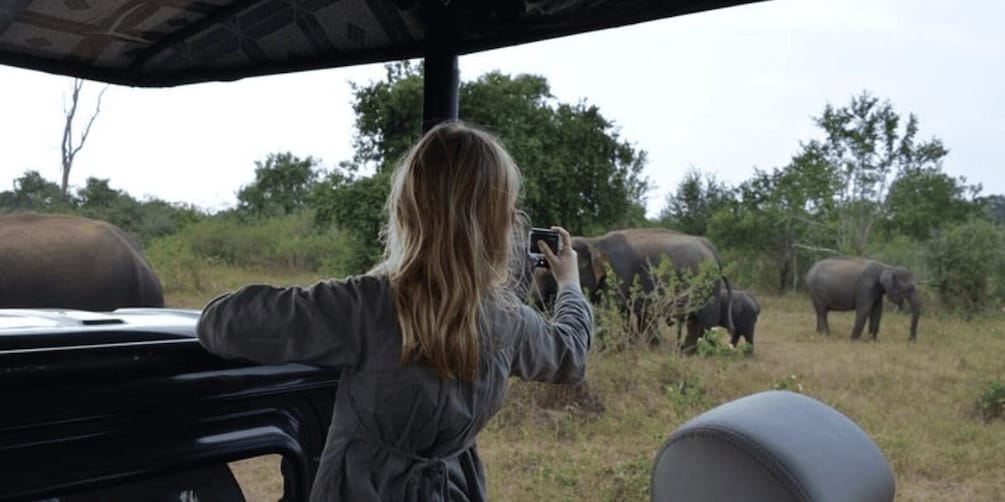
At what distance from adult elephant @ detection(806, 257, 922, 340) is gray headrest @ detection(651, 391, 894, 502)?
16.7 feet

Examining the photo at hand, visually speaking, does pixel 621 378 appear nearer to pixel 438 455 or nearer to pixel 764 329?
pixel 764 329

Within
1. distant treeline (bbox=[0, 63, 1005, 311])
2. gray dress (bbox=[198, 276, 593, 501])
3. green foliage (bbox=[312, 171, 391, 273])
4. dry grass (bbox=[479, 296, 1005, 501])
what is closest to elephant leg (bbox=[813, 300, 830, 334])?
distant treeline (bbox=[0, 63, 1005, 311])

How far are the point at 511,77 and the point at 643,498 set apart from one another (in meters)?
2.41

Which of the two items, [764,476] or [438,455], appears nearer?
[764,476]

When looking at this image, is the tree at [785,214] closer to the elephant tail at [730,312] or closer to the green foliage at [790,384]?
the elephant tail at [730,312]

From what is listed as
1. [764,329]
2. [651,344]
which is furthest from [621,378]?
[764,329]

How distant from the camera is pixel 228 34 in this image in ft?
5.19

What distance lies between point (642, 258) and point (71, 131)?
5.73 m

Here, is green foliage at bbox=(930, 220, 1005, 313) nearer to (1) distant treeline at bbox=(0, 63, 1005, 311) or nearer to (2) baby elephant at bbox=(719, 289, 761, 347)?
(1) distant treeline at bbox=(0, 63, 1005, 311)

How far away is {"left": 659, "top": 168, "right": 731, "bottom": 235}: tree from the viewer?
5.58 metres

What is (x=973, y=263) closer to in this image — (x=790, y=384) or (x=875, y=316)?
(x=790, y=384)

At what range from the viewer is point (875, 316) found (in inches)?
287

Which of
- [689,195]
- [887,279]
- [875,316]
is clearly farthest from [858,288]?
[689,195]

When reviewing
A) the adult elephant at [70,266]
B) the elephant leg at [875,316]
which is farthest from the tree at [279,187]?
the elephant leg at [875,316]
